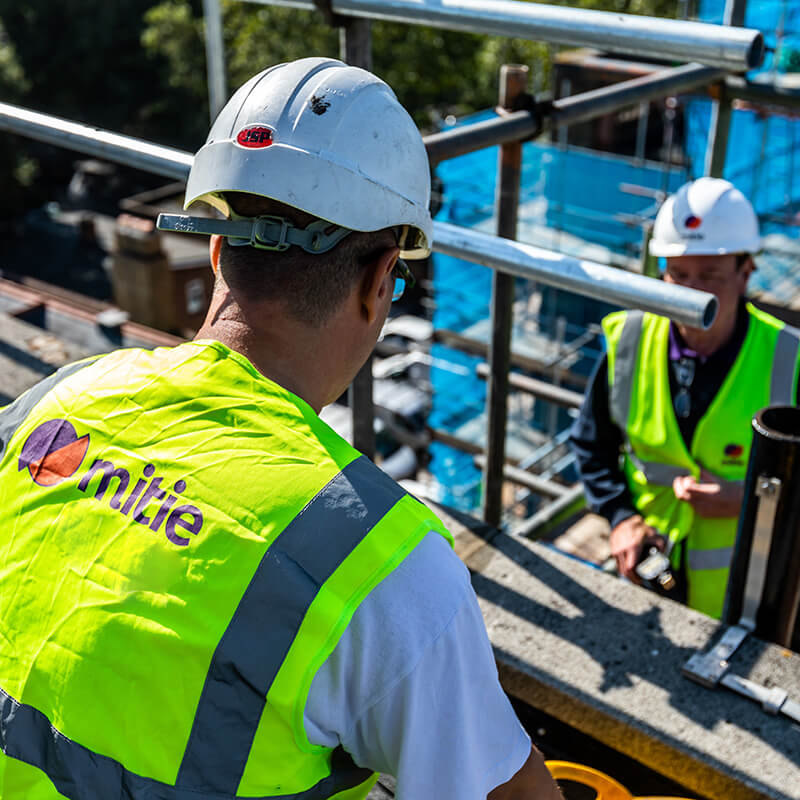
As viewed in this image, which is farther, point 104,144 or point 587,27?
point 104,144

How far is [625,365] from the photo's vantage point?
10.8 feet

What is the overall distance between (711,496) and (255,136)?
2024 mm

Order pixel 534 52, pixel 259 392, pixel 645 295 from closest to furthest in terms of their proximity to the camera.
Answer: pixel 259 392 < pixel 645 295 < pixel 534 52

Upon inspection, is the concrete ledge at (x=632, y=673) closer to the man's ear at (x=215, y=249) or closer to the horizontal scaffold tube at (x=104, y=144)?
the man's ear at (x=215, y=249)

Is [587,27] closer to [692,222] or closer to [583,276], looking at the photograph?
[583,276]

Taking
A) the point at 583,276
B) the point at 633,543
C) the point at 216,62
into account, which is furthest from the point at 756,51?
the point at 216,62

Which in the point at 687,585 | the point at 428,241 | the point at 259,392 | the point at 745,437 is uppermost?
the point at 428,241

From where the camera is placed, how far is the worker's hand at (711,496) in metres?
3.07

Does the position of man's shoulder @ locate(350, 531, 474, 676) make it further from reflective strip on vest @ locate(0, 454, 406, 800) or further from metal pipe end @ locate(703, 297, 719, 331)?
metal pipe end @ locate(703, 297, 719, 331)

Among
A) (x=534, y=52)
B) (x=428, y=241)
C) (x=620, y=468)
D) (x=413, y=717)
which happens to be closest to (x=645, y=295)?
(x=428, y=241)

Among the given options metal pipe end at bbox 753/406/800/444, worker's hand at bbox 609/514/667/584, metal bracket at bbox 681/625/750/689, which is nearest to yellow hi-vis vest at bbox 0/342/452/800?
metal bracket at bbox 681/625/750/689

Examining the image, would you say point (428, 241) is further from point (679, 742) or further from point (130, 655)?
point (679, 742)

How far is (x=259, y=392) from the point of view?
1.49m

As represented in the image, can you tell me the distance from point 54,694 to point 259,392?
513 millimetres
